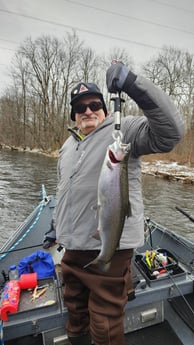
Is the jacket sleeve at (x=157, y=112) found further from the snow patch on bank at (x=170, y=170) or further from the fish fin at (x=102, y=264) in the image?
→ the snow patch on bank at (x=170, y=170)

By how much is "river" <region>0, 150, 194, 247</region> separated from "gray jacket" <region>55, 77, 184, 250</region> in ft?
16.8

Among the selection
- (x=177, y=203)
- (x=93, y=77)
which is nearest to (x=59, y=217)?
(x=177, y=203)

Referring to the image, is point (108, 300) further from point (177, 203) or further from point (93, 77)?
point (93, 77)

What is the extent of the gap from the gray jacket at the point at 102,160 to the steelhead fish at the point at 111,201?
0.16m

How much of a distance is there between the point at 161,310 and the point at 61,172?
184 cm

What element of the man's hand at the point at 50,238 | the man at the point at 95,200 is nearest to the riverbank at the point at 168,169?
the man's hand at the point at 50,238

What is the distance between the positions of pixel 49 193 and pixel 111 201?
9.58m

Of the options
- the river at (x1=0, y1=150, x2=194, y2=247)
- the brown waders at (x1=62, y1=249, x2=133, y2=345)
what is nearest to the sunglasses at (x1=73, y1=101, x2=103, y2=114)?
the brown waders at (x1=62, y1=249, x2=133, y2=345)

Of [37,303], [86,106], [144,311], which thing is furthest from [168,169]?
[86,106]

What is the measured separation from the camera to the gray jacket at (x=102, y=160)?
136 centimetres

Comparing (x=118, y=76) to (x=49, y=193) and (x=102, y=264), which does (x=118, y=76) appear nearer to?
(x=102, y=264)

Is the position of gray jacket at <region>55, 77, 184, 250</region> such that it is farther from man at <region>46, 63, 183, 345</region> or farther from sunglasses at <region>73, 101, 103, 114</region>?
sunglasses at <region>73, 101, 103, 114</region>

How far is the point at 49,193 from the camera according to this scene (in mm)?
10695

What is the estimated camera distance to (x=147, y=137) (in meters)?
1.47
